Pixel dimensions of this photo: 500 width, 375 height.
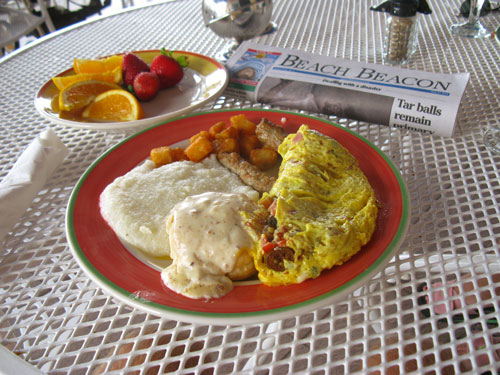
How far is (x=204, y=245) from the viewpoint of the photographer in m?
0.65

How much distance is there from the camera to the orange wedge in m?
1.15

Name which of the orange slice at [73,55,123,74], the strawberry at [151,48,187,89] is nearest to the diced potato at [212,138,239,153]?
the strawberry at [151,48,187,89]

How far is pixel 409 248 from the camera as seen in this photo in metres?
0.72

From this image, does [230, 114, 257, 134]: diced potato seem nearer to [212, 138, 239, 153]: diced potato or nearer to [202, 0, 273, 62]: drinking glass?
[212, 138, 239, 153]: diced potato

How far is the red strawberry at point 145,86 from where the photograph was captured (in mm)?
1129

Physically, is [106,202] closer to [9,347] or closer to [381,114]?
[9,347]

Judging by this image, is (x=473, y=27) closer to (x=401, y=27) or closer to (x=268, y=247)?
(x=401, y=27)

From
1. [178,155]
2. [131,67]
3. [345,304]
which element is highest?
[131,67]

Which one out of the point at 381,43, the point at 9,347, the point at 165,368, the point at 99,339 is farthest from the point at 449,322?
the point at 381,43

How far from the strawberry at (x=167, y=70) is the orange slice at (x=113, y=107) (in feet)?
0.48

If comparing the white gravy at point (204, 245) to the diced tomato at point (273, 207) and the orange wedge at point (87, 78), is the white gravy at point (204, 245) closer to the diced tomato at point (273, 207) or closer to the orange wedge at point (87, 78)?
the diced tomato at point (273, 207)

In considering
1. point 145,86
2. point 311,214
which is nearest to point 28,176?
point 145,86

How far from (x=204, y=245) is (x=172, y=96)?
0.66m

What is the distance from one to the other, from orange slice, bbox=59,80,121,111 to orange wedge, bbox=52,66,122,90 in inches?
1.4
